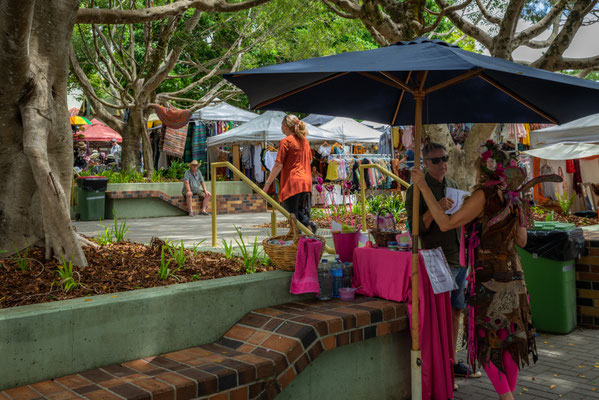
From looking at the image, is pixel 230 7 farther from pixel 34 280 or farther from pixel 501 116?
pixel 34 280

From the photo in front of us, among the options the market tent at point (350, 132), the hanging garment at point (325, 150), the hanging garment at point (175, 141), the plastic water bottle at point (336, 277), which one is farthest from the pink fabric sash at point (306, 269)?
the hanging garment at point (175, 141)

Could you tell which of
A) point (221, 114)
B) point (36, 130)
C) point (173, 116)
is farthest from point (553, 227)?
point (221, 114)

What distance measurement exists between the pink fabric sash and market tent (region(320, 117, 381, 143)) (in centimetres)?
1311

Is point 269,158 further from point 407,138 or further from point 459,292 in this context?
point 459,292

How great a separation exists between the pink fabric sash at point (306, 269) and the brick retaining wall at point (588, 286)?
3.87 meters

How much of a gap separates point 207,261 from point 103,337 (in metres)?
1.58

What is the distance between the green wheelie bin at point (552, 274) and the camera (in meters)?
6.10

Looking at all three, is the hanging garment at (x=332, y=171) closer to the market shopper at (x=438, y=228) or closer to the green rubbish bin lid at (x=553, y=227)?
the green rubbish bin lid at (x=553, y=227)

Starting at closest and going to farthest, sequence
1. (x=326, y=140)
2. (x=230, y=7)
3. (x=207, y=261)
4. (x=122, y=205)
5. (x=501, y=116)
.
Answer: (x=207, y=261) → (x=501, y=116) → (x=230, y=7) → (x=122, y=205) → (x=326, y=140)

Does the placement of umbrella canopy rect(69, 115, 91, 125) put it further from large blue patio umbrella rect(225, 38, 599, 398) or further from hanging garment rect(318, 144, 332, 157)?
large blue patio umbrella rect(225, 38, 599, 398)

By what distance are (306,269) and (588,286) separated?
3.98 metres

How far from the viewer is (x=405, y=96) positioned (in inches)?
208

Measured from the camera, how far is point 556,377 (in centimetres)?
477

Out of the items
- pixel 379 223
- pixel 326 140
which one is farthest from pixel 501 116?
pixel 326 140
